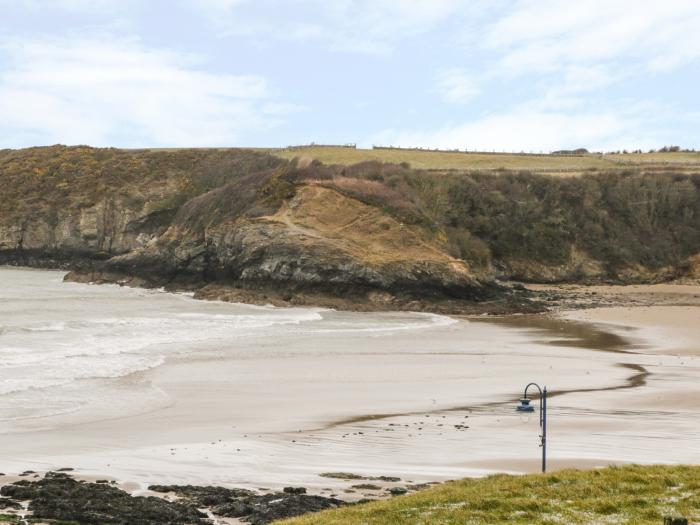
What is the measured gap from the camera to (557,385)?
72.9ft

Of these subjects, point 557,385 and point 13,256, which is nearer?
point 557,385

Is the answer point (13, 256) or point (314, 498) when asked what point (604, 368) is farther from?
point (13, 256)

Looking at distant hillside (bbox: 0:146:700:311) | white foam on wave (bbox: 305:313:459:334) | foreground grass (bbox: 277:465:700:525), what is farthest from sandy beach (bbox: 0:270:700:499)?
distant hillside (bbox: 0:146:700:311)

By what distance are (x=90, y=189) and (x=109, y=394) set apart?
239 feet

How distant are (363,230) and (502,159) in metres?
36.4

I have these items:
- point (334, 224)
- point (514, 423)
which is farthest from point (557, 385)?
point (334, 224)

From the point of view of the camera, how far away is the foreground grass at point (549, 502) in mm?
9570

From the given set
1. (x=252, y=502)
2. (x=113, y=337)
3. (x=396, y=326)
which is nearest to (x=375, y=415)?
(x=252, y=502)

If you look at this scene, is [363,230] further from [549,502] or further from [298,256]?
[549,502]

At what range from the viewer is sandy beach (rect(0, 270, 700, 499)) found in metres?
13.9

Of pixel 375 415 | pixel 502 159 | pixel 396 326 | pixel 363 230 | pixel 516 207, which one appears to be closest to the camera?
pixel 375 415

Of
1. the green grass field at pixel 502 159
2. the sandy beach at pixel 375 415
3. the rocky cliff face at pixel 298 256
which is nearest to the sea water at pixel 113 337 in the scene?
the sandy beach at pixel 375 415

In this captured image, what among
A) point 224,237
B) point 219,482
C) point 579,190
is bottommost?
point 219,482

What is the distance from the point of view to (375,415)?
18469 millimetres
